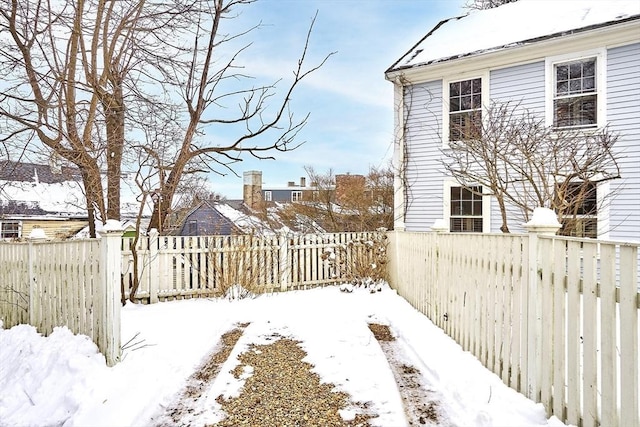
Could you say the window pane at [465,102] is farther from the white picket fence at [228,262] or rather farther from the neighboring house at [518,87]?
the white picket fence at [228,262]

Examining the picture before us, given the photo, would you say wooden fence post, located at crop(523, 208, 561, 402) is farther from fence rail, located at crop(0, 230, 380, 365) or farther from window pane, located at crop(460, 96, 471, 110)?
window pane, located at crop(460, 96, 471, 110)

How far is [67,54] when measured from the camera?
6.81 m

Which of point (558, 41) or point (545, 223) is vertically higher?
point (558, 41)

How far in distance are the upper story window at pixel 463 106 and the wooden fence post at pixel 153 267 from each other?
7219 millimetres

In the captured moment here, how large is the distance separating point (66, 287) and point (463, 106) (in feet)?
30.7

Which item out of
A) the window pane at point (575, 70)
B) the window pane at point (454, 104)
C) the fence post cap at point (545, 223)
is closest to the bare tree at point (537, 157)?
the window pane at point (454, 104)

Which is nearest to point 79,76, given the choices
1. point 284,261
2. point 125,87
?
point 125,87

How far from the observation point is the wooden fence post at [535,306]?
2945 mm

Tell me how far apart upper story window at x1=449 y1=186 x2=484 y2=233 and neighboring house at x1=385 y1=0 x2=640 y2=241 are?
0.02 meters

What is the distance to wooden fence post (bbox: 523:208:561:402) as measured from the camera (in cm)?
295

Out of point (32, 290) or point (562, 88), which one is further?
point (562, 88)

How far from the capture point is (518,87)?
31.4 feet

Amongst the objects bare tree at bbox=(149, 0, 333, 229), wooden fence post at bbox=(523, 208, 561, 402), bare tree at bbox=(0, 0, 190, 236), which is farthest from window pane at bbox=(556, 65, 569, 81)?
bare tree at bbox=(0, 0, 190, 236)

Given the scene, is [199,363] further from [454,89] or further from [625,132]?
[625,132]
